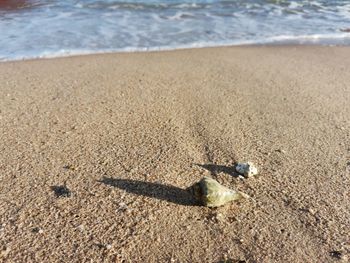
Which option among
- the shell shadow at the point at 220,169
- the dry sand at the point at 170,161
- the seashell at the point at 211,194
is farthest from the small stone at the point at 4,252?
the shell shadow at the point at 220,169

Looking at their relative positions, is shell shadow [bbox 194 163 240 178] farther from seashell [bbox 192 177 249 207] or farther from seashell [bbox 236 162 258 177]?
seashell [bbox 192 177 249 207]

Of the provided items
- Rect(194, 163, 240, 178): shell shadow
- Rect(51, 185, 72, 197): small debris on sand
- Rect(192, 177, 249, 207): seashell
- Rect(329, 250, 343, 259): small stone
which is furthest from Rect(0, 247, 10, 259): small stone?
Rect(329, 250, 343, 259): small stone

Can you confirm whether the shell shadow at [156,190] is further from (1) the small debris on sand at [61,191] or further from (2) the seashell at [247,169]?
(2) the seashell at [247,169]

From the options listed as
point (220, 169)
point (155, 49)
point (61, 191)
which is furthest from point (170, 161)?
point (155, 49)

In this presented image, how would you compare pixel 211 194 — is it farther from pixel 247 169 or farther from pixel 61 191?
pixel 61 191

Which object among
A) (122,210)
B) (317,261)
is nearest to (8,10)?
(122,210)

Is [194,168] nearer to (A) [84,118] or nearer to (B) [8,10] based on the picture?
(A) [84,118]
